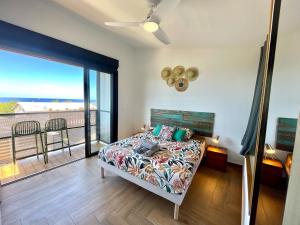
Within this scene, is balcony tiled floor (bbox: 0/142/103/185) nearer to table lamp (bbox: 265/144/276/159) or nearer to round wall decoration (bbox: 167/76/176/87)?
round wall decoration (bbox: 167/76/176/87)

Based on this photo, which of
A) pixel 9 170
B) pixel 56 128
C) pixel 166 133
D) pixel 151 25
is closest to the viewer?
pixel 151 25

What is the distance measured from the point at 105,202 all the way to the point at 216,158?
2.17 meters

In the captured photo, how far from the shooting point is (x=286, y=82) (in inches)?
84.3

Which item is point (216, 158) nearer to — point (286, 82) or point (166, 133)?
point (166, 133)

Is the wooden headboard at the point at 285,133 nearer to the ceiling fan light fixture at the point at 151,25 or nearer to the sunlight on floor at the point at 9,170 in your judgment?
the ceiling fan light fixture at the point at 151,25

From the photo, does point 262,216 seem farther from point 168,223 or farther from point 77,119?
point 77,119

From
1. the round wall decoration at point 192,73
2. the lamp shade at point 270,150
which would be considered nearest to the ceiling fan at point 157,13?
the round wall decoration at point 192,73

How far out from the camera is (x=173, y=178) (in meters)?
1.69

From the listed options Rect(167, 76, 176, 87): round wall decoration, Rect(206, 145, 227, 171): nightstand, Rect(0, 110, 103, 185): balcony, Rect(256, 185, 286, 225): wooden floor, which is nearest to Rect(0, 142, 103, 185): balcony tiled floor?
Rect(0, 110, 103, 185): balcony

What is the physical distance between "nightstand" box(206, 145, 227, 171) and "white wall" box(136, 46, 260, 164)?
36cm

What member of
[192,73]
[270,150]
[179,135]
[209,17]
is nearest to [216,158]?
[179,135]

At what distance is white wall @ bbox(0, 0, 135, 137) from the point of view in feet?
6.64

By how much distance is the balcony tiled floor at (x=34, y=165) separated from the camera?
2.42 meters

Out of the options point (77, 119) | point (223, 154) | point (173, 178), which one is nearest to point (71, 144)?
point (77, 119)
